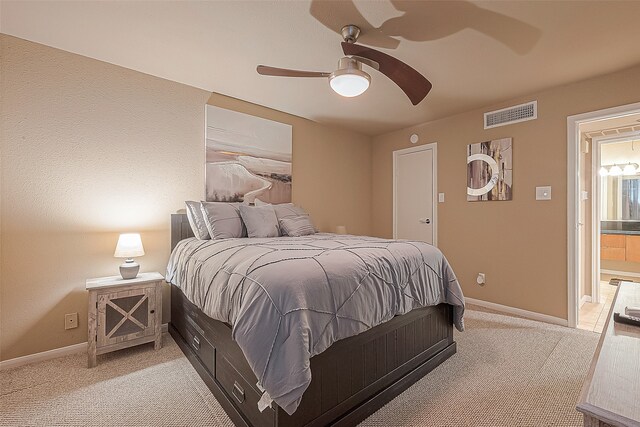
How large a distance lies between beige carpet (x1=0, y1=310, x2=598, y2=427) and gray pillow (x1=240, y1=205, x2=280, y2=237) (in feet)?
3.86

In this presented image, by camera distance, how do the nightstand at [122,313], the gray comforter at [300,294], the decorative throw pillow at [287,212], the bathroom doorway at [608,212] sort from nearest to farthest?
the gray comforter at [300,294]
the nightstand at [122,313]
the decorative throw pillow at [287,212]
the bathroom doorway at [608,212]

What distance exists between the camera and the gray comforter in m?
1.23

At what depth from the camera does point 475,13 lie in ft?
6.27

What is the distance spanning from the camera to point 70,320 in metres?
2.38

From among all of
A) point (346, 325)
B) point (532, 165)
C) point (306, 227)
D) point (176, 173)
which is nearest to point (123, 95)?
point (176, 173)

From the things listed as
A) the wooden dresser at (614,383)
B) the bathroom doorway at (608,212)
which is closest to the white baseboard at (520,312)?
the bathroom doorway at (608,212)

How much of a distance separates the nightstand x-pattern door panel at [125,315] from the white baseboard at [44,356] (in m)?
0.46

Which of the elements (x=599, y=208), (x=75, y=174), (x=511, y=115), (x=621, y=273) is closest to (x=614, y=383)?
(x=511, y=115)

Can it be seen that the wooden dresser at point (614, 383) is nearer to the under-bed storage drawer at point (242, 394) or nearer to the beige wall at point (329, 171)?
the under-bed storage drawer at point (242, 394)

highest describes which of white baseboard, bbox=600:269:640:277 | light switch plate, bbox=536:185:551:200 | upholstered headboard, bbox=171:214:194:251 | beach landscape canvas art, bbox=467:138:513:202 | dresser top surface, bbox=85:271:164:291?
beach landscape canvas art, bbox=467:138:513:202

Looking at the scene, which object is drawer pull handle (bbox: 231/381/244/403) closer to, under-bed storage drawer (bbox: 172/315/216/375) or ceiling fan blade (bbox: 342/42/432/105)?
under-bed storage drawer (bbox: 172/315/216/375)

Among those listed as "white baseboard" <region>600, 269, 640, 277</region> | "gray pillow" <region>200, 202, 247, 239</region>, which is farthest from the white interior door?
"white baseboard" <region>600, 269, 640, 277</region>

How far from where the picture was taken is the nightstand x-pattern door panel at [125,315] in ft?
7.10

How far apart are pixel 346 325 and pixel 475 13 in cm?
212
